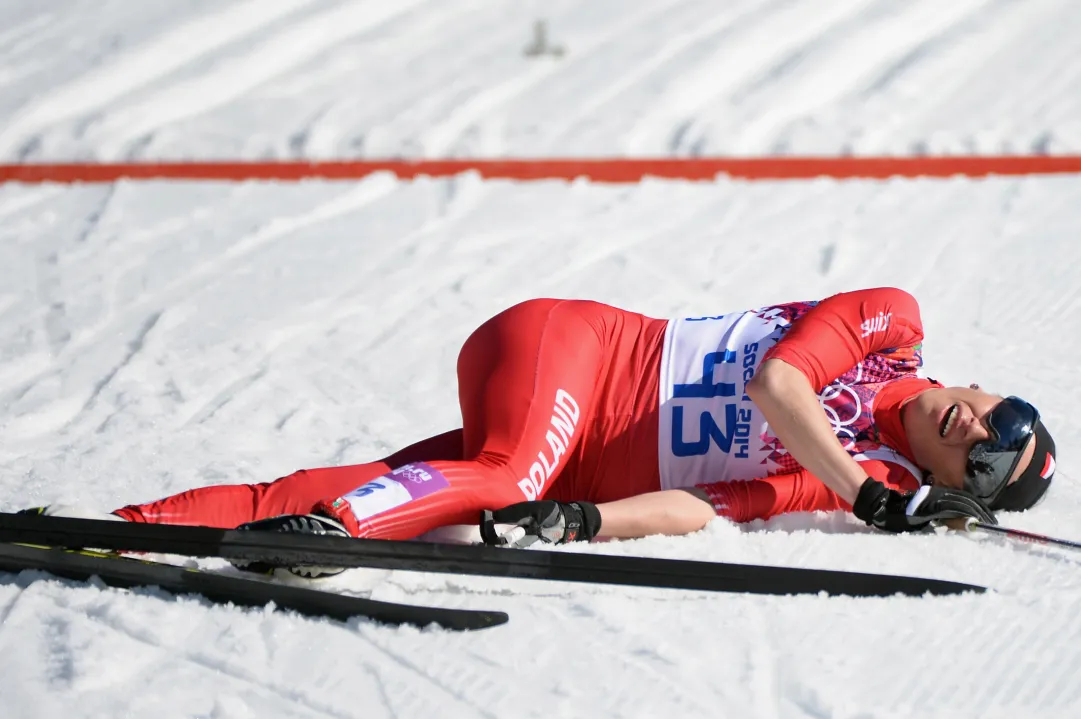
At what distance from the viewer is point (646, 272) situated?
149 inches

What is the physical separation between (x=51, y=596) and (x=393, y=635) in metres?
0.55

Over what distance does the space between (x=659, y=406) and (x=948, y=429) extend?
53 cm

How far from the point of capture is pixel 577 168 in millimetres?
4602

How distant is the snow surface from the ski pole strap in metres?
0.02

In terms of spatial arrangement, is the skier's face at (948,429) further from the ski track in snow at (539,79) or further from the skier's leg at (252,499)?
the ski track in snow at (539,79)

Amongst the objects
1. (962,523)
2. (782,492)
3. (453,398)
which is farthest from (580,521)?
(453,398)

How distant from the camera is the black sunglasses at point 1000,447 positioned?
2154 millimetres

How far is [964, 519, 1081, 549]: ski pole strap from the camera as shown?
82.2 inches

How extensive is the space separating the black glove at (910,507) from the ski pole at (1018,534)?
11 millimetres

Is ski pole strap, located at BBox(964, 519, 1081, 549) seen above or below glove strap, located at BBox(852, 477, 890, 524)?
below

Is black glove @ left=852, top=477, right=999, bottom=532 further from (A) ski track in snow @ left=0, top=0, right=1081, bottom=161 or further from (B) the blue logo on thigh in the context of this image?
(A) ski track in snow @ left=0, top=0, right=1081, bottom=161

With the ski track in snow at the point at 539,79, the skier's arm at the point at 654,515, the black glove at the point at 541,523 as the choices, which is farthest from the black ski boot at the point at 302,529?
the ski track in snow at the point at 539,79

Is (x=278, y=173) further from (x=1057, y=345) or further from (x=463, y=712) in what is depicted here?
(x=463, y=712)

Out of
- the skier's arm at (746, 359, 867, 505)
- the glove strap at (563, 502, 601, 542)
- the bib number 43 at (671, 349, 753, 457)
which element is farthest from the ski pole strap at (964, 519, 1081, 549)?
the glove strap at (563, 502, 601, 542)
